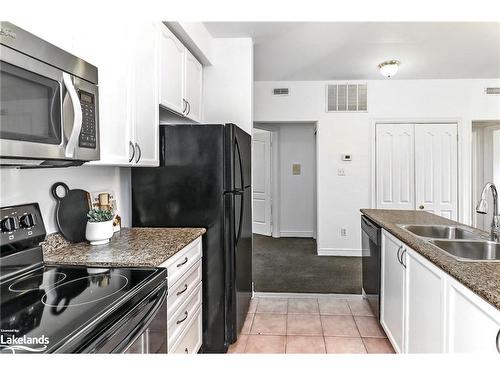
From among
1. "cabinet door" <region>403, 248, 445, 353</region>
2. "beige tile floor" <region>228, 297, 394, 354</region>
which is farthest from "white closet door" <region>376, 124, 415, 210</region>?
"cabinet door" <region>403, 248, 445, 353</region>

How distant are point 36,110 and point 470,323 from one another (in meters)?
1.60

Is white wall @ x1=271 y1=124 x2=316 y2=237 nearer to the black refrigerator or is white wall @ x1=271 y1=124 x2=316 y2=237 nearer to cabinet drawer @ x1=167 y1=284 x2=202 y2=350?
the black refrigerator

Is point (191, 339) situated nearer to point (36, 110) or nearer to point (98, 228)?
point (98, 228)

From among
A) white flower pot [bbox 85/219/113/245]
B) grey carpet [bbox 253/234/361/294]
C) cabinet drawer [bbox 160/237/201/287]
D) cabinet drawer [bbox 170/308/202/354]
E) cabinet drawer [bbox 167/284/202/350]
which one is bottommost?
grey carpet [bbox 253/234/361/294]

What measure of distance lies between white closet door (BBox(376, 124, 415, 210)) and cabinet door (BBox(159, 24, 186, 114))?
314 cm

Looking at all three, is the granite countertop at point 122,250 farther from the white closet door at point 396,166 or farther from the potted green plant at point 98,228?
the white closet door at point 396,166

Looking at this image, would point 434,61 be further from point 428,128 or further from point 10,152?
point 10,152

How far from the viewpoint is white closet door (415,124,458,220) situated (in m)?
4.49

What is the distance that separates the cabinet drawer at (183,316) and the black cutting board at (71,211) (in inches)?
24.9

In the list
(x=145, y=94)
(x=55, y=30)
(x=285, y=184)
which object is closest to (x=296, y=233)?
(x=285, y=184)

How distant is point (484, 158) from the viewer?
5430mm

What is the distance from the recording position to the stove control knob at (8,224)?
47.0 inches

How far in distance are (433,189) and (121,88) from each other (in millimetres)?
4352

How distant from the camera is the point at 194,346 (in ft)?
6.12
